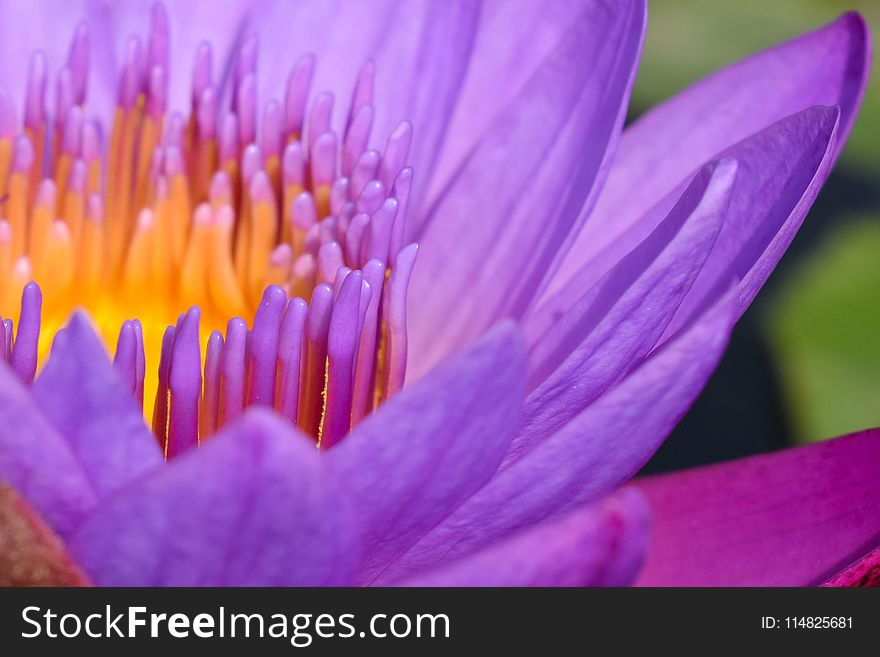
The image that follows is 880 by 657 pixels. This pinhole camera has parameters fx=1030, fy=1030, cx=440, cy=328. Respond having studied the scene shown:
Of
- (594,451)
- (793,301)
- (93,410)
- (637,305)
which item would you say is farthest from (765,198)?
(793,301)

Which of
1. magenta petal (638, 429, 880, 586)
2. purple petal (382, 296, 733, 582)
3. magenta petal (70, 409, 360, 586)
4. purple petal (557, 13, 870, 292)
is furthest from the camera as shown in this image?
purple petal (557, 13, 870, 292)

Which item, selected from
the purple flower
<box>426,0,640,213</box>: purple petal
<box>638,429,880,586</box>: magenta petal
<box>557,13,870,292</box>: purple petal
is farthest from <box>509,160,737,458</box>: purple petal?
<box>426,0,640,213</box>: purple petal

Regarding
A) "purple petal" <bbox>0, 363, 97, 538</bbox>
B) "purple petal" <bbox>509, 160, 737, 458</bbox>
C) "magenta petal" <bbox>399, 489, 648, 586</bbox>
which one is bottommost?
"magenta petal" <bbox>399, 489, 648, 586</bbox>

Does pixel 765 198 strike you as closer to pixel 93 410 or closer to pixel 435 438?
pixel 435 438

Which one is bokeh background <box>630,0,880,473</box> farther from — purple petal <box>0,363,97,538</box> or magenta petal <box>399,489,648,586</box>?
purple petal <box>0,363,97,538</box>

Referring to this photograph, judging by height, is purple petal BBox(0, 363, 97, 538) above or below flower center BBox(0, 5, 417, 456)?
below

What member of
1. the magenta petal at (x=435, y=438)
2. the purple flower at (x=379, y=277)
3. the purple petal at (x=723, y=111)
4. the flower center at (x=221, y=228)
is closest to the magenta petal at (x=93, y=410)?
the purple flower at (x=379, y=277)

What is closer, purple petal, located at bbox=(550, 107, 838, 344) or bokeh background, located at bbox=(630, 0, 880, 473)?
purple petal, located at bbox=(550, 107, 838, 344)

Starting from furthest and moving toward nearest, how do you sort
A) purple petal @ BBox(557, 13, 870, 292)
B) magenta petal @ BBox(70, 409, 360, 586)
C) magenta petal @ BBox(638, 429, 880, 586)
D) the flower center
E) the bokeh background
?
the bokeh background → purple petal @ BBox(557, 13, 870, 292) → the flower center → magenta petal @ BBox(638, 429, 880, 586) → magenta petal @ BBox(70, 409, 360, 586)
